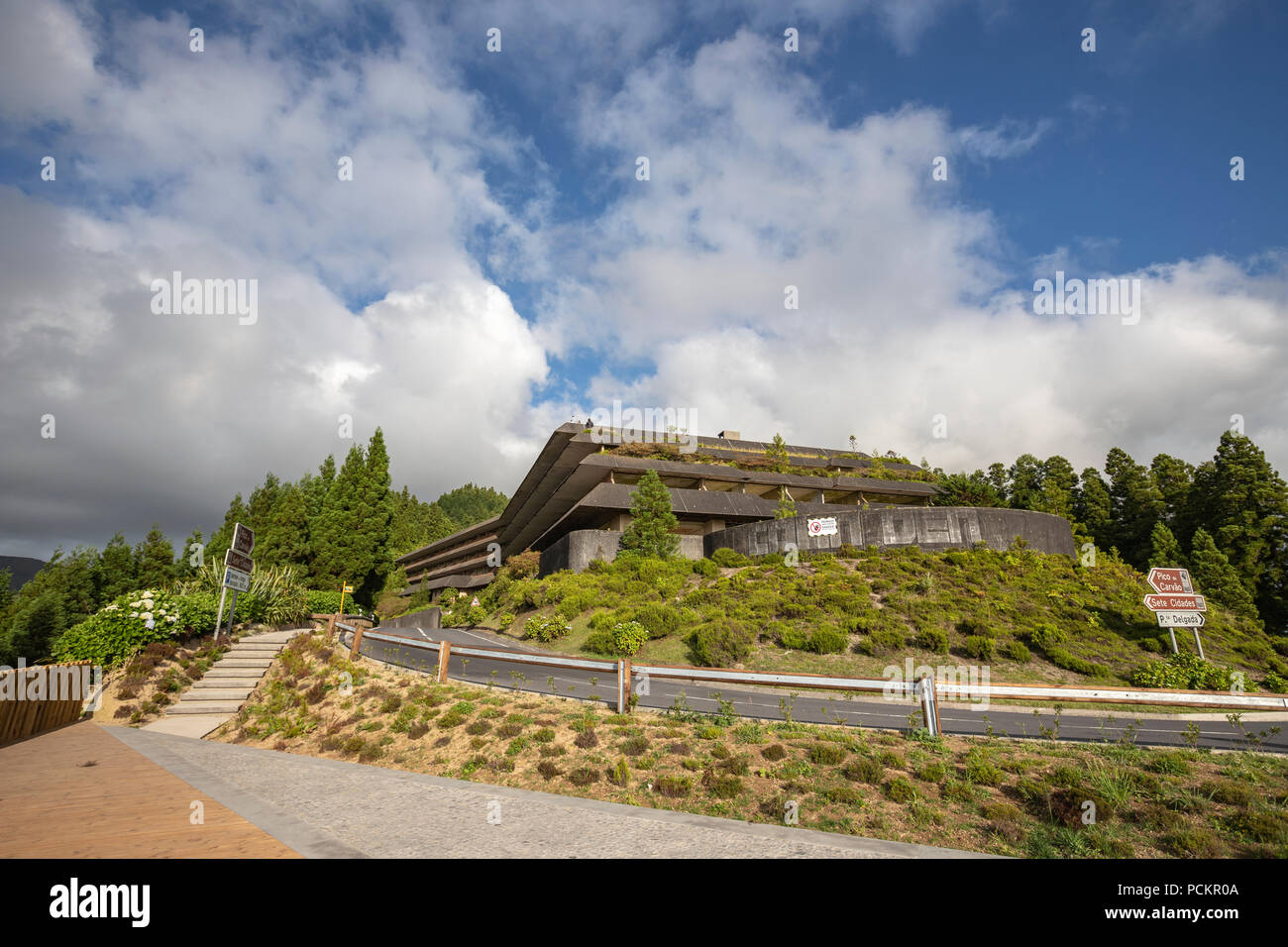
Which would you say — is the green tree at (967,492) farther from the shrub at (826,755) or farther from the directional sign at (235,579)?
the directional sign at (235,579)

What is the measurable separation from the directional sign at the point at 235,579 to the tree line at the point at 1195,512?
45708 mm

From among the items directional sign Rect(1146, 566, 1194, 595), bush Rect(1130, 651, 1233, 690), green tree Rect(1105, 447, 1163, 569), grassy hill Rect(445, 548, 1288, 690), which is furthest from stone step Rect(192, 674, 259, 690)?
green tree Rect(1105, 447, 1163, 569)

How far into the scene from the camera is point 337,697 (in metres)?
14.7

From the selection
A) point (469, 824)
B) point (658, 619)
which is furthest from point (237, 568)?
point (469, 824)

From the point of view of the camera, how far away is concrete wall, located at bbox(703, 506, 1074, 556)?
3503 cm

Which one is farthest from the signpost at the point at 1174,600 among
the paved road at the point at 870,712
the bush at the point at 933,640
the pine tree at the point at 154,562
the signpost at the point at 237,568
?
the pine tree at the point at 154,562

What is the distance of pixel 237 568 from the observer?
1828cm

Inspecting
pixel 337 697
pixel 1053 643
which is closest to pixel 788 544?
pixel 1053 643

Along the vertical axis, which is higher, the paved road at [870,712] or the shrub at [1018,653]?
the paved road at [870,712]

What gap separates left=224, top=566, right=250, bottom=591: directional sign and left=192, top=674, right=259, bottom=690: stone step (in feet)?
9.40

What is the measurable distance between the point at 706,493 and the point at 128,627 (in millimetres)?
37100

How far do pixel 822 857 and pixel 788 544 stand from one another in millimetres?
32381

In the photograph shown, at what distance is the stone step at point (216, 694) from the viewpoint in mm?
15039

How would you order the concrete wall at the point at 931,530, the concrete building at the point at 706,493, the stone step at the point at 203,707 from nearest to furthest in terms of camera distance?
the stone step at the point at 203,707, the concrete wall at the point at 931,530, the concrete building at the point at 706,493
